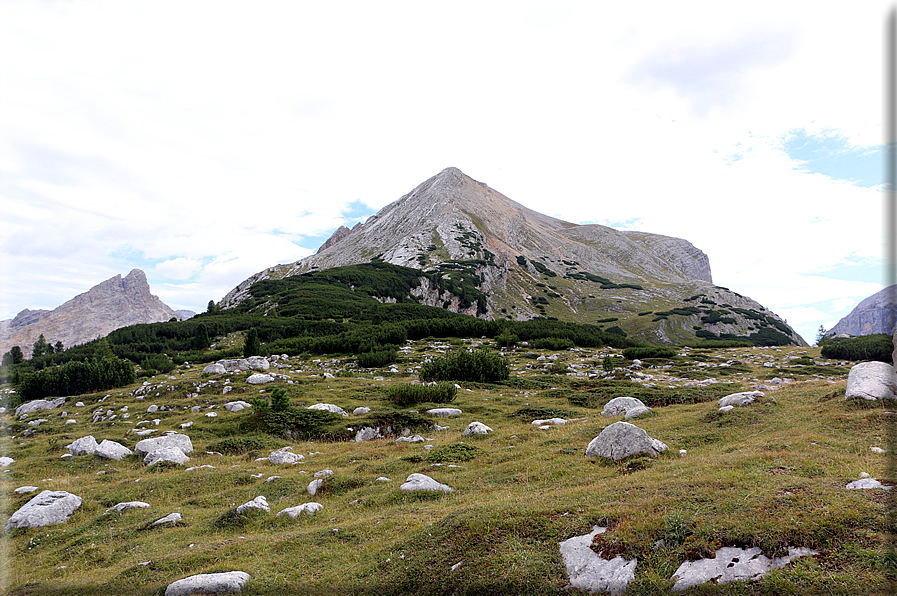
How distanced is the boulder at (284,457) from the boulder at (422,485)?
7.24 metres

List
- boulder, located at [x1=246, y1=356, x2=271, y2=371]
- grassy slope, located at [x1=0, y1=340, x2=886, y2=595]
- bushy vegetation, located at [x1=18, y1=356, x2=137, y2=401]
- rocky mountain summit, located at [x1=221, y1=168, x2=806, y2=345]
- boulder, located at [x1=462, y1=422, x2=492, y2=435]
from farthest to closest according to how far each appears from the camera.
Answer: rocky mountain summit, located at [x1=221, y1=168, x2=806, y2=345] → boulder, located at [x1=246, y1=356, x2=271, y2=371] → bushy vegetation, located at [x1=18, y1=356, x2=137, y2=401] → boulder, located at [x1=462, y1=422, x2=492, y2=435] → grassy slope, located at [x1=0, y1=340, x2=886, y2=595]

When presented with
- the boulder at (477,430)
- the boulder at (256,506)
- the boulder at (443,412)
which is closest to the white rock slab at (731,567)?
the boulder at (256,506)

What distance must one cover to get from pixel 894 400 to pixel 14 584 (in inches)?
944

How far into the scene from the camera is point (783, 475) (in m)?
8.82

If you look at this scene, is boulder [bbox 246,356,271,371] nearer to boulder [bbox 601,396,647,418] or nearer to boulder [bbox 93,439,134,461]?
boulder [bbox 93,439,134,461]

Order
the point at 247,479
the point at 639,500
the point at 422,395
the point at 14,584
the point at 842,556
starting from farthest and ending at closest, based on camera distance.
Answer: the point at 422,395 → the point at 247,479 → the point at 14,584 → the point at 639,500 → the point at 842,556

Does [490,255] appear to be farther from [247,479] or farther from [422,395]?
[247,479]

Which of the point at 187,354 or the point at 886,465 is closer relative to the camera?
the point at 886,465

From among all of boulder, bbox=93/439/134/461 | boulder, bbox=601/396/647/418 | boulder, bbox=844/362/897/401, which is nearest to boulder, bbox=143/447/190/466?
boulder, bbox=93/439/134/461

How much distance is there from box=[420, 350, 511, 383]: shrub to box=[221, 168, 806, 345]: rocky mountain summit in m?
75.2

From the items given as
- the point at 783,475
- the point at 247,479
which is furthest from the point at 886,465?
the point at 247,479

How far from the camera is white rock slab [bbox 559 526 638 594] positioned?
6.15 meters

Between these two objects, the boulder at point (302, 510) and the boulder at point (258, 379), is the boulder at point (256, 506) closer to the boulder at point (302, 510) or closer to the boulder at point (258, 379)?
the boulder at point (302, 510)

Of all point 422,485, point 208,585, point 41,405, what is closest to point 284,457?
point 422,485
